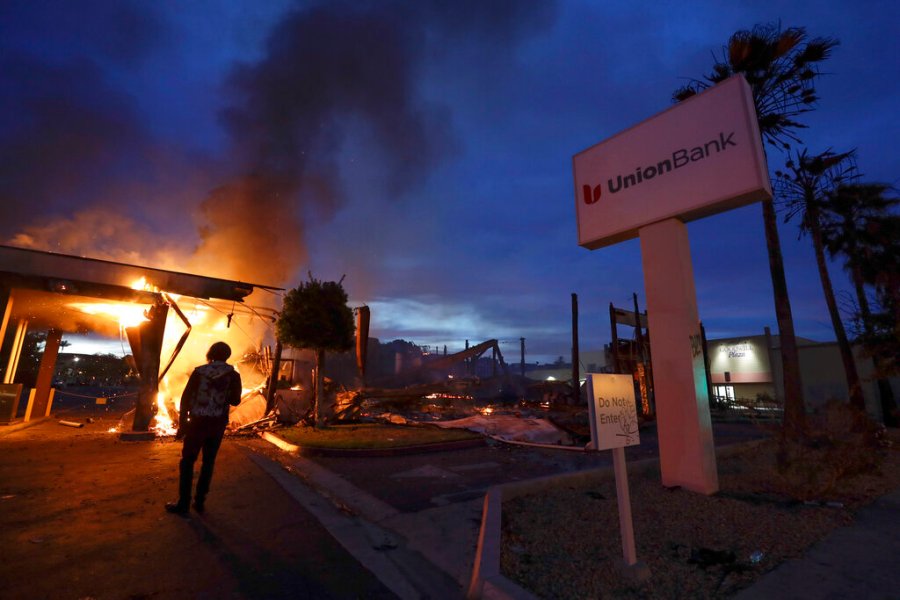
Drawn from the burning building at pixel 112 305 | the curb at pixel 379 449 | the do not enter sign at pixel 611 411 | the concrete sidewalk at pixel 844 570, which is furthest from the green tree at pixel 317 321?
the concrete sidewalk at pixel 844 570

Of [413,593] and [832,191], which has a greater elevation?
[832,191]

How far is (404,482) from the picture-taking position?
5949mm

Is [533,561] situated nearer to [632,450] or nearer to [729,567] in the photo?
[729,567]

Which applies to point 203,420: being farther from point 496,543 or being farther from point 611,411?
point 611,411

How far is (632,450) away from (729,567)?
7.17m

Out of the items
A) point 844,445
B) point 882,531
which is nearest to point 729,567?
point 882,531

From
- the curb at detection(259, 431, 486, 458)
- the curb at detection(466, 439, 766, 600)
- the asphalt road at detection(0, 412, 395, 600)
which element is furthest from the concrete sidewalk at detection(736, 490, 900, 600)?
the curb at detection(259, 431, 486, 458)

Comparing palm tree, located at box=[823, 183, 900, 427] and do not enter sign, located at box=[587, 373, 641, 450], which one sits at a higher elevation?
palm tree, located at box=[823, 183, 900, 427]

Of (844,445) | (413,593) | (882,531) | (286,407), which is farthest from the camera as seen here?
(286,407)

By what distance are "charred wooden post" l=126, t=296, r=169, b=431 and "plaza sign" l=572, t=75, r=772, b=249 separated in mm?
11179

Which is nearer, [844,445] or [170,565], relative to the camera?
[170,565]

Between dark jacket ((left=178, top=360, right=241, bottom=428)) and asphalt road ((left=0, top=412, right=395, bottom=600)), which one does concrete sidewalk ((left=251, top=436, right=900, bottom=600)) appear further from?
dark jacket ((left=178, top=360, right=241, bottom=428))

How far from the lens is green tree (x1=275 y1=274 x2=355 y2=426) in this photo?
37.1 ft

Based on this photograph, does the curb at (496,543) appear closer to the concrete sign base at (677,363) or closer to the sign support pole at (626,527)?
the sign support pole at (626,527)
